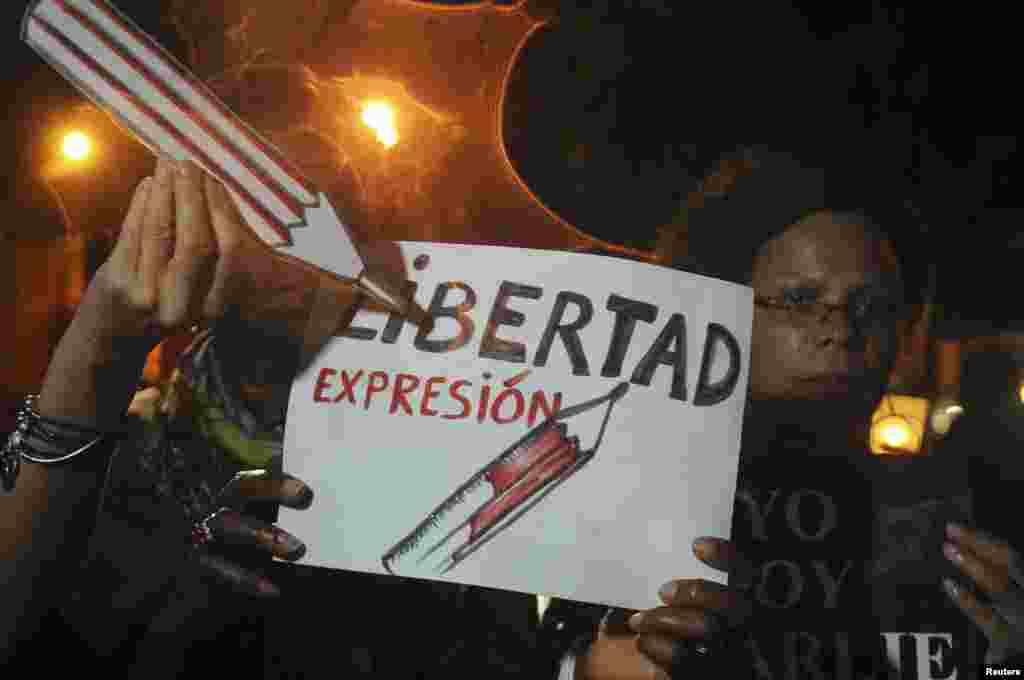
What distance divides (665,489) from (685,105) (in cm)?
87

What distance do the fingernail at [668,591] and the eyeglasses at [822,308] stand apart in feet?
1.58

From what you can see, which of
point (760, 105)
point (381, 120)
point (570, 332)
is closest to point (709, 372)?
point (570, 332)

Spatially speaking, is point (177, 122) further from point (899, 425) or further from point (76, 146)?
point (899, 425)

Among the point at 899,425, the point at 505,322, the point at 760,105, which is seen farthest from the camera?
the point at 760,105

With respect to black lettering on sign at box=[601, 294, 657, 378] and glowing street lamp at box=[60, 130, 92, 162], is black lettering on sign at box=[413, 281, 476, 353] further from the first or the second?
glowing street lamp at box=[60, 130, 92, 162]

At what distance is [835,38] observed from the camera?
1670 millimetres

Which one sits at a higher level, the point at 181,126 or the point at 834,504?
the point at 181,126

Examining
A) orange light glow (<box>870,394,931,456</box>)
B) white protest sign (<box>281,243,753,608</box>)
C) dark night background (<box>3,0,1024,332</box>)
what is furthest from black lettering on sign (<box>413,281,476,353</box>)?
orange light glow (<box>870,394,931,456</box>)

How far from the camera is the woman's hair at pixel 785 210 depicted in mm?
1351

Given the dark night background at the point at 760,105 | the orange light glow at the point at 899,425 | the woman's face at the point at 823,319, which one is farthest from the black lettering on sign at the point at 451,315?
the orange light glow at the point at 899,425

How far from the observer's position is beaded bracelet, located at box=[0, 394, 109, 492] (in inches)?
51.2

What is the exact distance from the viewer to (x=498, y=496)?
1235mm

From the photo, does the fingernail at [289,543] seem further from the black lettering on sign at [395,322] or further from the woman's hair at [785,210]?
the woman's hair at [785,210]

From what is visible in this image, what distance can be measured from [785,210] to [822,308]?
0.20 m
